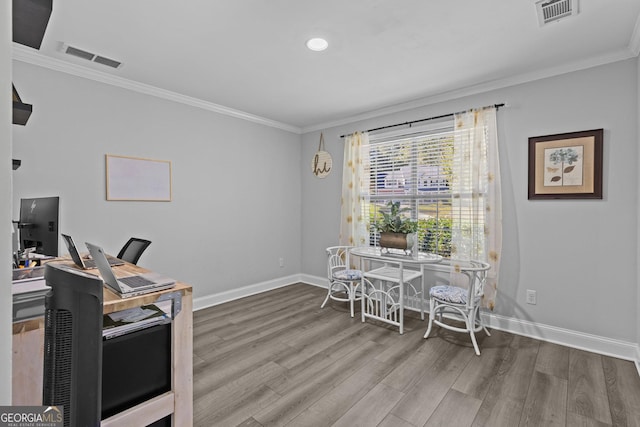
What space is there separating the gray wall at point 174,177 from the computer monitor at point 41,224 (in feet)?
2.65

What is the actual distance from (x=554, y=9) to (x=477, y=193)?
1.70 m

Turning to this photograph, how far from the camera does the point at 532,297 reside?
3074mm

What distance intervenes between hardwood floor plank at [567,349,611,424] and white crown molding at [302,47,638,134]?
8.47 ft

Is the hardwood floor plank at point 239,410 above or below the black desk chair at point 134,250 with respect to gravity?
below

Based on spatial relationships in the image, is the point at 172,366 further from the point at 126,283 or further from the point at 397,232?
the point at 397,232

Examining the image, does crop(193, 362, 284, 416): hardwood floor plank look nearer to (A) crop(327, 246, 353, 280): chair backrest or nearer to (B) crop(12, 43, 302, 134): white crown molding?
(A) crop(327, 246, 353, 280): chair backrest

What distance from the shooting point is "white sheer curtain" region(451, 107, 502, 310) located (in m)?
3.21

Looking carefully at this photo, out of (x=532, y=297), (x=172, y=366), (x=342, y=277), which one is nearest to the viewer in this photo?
(x=172, y=366)

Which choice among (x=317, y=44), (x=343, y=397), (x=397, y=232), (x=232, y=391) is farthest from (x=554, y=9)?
(x=232, y=391)

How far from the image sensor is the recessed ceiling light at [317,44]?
2438 mm

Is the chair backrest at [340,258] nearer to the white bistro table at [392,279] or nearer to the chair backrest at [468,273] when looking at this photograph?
the white bistro table at [392,279]

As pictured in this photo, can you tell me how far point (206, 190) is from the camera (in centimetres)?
396

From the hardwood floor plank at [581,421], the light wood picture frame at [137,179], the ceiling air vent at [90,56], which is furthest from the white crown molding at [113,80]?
the hardwood floor plank at [581,421]

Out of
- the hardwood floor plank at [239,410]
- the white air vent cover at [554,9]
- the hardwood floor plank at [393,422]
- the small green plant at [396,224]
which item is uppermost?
the white air vent cover at [554,9]
